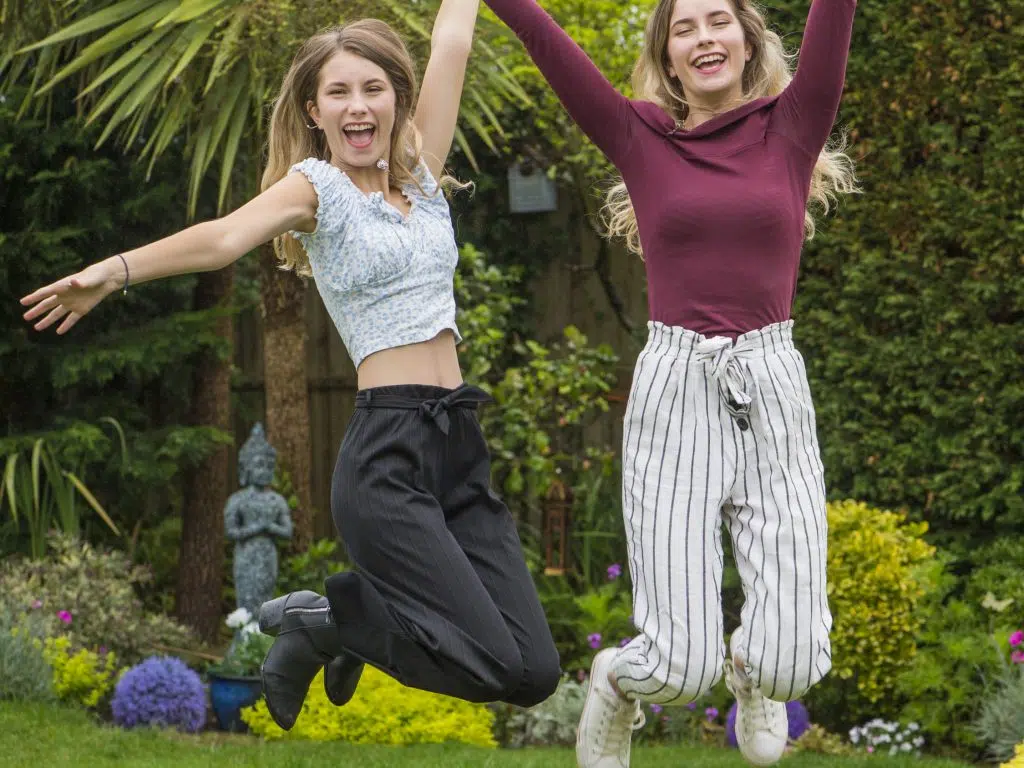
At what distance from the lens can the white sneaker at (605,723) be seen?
3.46 metres

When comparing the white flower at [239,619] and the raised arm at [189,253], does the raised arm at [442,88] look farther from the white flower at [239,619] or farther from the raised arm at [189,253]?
the white flower at [239,619]

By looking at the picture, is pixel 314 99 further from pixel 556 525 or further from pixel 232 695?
pixel 556 525

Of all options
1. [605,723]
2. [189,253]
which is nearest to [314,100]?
[189,253]

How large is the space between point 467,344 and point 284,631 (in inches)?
129

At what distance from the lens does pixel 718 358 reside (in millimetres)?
3127

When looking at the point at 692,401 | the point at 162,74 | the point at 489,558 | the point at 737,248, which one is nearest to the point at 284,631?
the point at 489,558

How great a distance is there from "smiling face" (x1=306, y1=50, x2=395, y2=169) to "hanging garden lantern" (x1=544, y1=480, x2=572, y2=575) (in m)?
3.32

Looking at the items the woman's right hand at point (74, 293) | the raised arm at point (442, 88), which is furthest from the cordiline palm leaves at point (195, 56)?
the woman's right hand at point (74, 293)

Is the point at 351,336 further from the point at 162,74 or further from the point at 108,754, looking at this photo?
the point at 162,74

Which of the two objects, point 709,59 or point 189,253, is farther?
point 709,59

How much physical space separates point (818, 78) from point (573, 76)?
0.55 metres

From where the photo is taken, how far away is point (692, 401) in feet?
10.5

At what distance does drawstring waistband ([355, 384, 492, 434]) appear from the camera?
3.00 m

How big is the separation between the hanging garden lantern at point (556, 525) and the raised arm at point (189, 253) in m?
3.40
